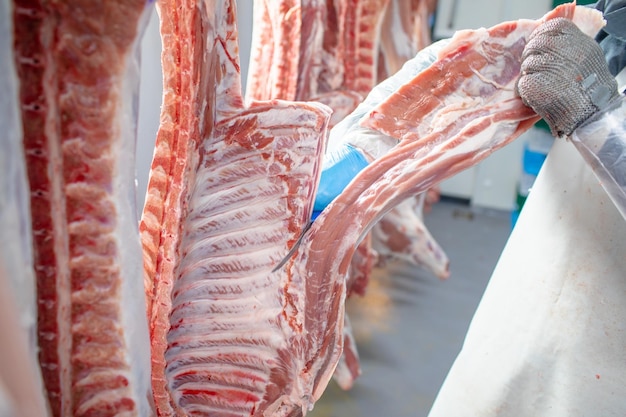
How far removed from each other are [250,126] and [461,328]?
2140mm

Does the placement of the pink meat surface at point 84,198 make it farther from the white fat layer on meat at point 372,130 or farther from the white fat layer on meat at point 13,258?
the white fat layer on meat at point 372,130

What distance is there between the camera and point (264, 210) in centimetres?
84

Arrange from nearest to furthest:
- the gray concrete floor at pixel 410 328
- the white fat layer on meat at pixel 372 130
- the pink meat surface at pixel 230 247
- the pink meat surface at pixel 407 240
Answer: the pink meat surface at pixel 230 247
the white fat layer on meat at pixel 372 130
the gray concrete floor at pixel 410 328
the pink meat surface at pixel 407 240

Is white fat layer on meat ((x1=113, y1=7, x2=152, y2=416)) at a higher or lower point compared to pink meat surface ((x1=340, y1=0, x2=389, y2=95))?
lower

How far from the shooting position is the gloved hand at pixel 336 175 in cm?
95

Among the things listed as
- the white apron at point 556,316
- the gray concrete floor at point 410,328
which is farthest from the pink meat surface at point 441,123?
the gray concrete floor at point 410,328

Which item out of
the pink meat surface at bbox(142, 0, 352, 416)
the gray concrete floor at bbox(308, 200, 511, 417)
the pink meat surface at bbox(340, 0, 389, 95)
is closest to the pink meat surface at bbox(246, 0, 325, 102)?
the pink meat surface at bbox(340, 0, 389, 95)

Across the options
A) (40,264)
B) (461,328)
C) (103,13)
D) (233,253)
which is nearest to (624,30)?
(233,253)

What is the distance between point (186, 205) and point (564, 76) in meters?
0.66

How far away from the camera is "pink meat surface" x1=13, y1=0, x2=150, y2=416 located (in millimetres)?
524

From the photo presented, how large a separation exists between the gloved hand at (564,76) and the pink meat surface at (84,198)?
672 millimetres

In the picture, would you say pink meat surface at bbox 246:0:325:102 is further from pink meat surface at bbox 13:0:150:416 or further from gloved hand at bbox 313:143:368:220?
pink meat surface at bbox 13:0:150:416

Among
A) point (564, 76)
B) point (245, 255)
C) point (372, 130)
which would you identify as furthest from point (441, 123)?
point (245, 255)

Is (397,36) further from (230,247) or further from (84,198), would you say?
(84,198)
